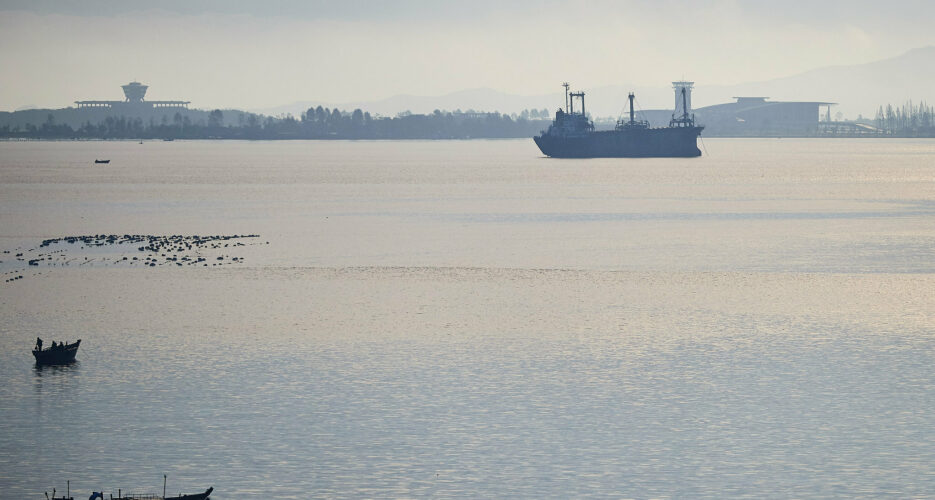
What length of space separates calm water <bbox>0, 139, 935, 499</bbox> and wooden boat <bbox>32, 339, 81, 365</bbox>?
2.77 ft

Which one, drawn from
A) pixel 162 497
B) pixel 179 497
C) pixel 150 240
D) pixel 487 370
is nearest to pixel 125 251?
pixel 150 240

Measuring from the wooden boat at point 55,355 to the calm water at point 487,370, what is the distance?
2.77 feet

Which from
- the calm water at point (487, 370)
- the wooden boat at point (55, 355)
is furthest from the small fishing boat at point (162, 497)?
the wooden boat at point (55, 355)

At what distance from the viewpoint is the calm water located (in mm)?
29859

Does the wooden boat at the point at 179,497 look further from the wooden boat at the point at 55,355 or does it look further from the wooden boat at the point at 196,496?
the wooden boat at the point at 55,355

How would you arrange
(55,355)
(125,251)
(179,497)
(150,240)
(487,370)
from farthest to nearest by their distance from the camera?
1. (150,240)
2. (125,251)
3. (55,355)
4. (487,370)
5. (179,497)

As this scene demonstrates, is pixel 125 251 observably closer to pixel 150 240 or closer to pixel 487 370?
pixel 150 240

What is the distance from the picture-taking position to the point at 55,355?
42312 mm

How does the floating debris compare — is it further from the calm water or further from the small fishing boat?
the small fishing boat

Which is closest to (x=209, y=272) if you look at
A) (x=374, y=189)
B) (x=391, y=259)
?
(x=391, y=259)

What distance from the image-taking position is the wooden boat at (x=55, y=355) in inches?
1665

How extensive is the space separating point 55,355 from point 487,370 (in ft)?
48.9

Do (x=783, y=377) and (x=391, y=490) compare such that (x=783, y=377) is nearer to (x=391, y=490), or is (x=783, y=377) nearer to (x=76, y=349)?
(x=391, y=490)

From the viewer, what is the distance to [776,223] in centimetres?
10350
